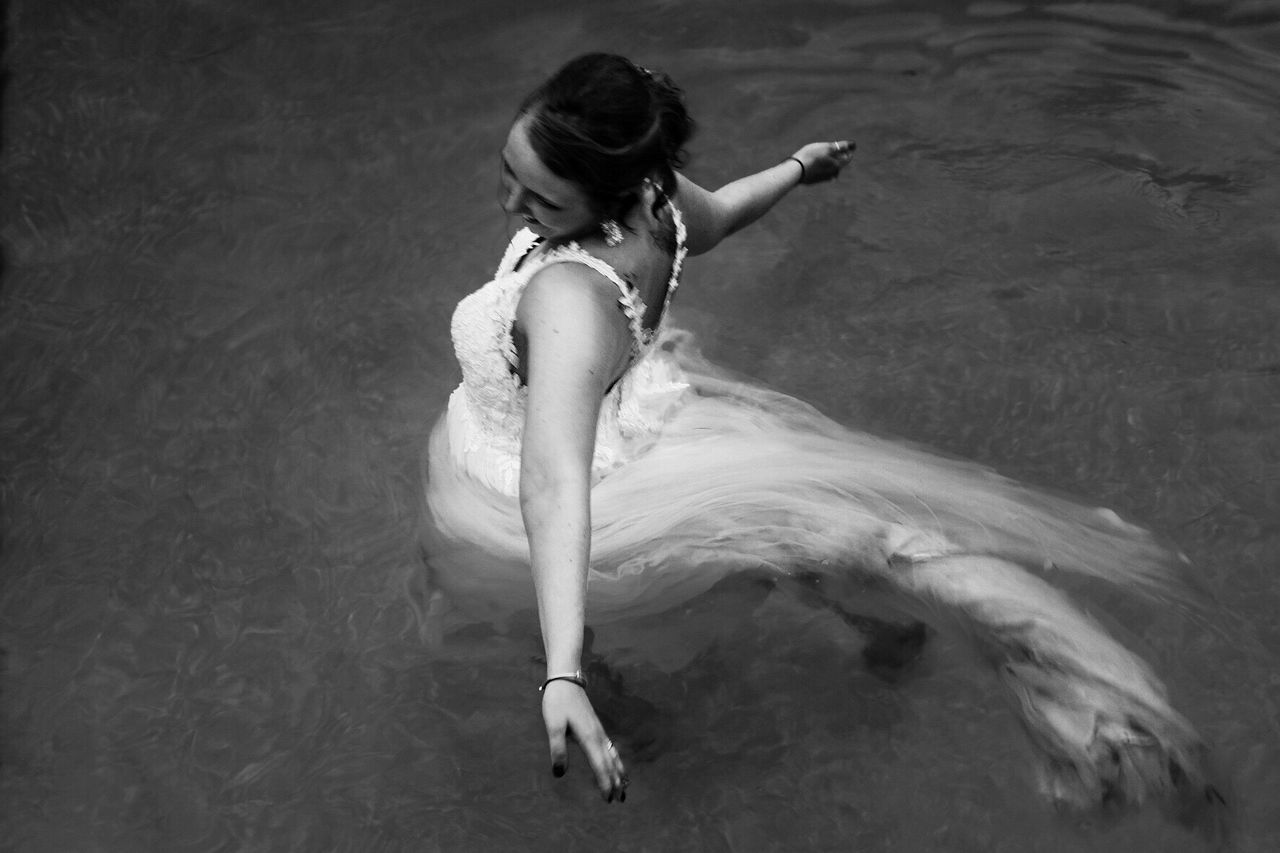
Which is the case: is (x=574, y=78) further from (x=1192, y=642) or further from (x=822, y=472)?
(x=1192, y=642)

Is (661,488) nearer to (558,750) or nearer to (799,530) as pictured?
(799,530)

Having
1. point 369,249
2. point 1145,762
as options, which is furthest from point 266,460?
point 1145,762

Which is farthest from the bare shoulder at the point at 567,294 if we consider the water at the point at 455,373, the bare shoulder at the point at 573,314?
the water at the point at 455,373

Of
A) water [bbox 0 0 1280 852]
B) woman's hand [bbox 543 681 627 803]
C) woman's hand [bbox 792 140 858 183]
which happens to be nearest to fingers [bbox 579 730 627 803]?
woman's hand [bbox 543 681 627 803]

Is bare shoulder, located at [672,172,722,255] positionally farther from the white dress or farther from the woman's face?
the woman's face

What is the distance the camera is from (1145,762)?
1.88m

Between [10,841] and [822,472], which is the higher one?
[822,472]

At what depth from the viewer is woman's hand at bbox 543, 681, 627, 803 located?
4.76 feet

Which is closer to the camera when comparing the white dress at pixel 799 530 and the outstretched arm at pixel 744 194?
the white dress at pixel 799 530

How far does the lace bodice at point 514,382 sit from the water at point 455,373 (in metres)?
0.34

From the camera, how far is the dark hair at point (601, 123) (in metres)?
1.64

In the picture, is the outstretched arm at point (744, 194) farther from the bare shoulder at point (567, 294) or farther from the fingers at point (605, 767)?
the fingers at point (605, 767)

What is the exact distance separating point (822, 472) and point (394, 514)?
41.2 inches

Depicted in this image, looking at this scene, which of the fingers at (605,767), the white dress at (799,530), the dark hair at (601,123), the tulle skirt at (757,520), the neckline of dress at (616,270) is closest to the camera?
the fingers at (605,767)
